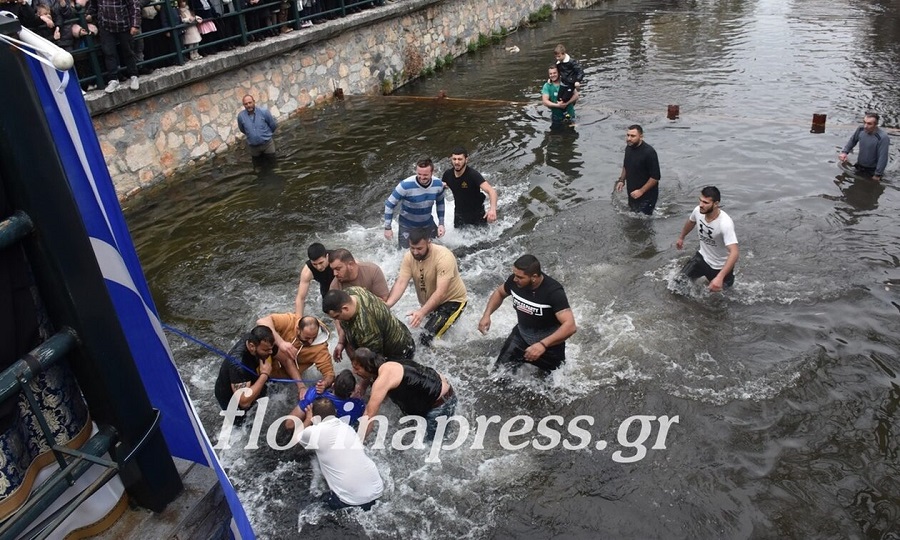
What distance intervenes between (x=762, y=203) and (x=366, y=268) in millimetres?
6950

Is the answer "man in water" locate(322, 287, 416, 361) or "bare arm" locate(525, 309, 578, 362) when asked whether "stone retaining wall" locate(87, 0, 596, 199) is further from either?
"bare arm" locate(525, 309, 578, 362)

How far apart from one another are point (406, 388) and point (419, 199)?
3.46 m

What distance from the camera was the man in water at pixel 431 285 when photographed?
7105mm

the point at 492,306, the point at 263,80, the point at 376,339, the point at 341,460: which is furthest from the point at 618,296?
the point at 263,80

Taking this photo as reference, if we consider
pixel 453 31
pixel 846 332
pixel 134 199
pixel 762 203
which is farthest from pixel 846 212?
pixel 453 31

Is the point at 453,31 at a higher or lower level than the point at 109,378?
lower

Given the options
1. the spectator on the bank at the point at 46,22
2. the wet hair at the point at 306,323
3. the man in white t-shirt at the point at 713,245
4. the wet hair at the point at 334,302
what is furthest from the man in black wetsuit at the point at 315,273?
the spectator on the bank at the point at 46,22

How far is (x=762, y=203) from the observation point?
35.6 ft

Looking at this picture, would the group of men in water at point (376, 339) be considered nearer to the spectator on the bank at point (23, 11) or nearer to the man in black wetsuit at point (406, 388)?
the man in black wetsuit at point (406, 388)

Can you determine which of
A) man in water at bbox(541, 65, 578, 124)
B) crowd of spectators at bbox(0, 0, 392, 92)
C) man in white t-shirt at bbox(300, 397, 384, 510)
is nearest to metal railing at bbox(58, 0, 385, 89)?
crowd of spectators at bbox(0, 0, 392, 92)

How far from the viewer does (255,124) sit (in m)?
12.7

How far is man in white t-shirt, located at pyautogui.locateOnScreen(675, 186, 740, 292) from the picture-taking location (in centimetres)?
772

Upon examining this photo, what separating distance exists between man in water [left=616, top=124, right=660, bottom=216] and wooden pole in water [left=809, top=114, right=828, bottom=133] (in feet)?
17.9

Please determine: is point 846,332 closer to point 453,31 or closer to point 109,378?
point 109,378
